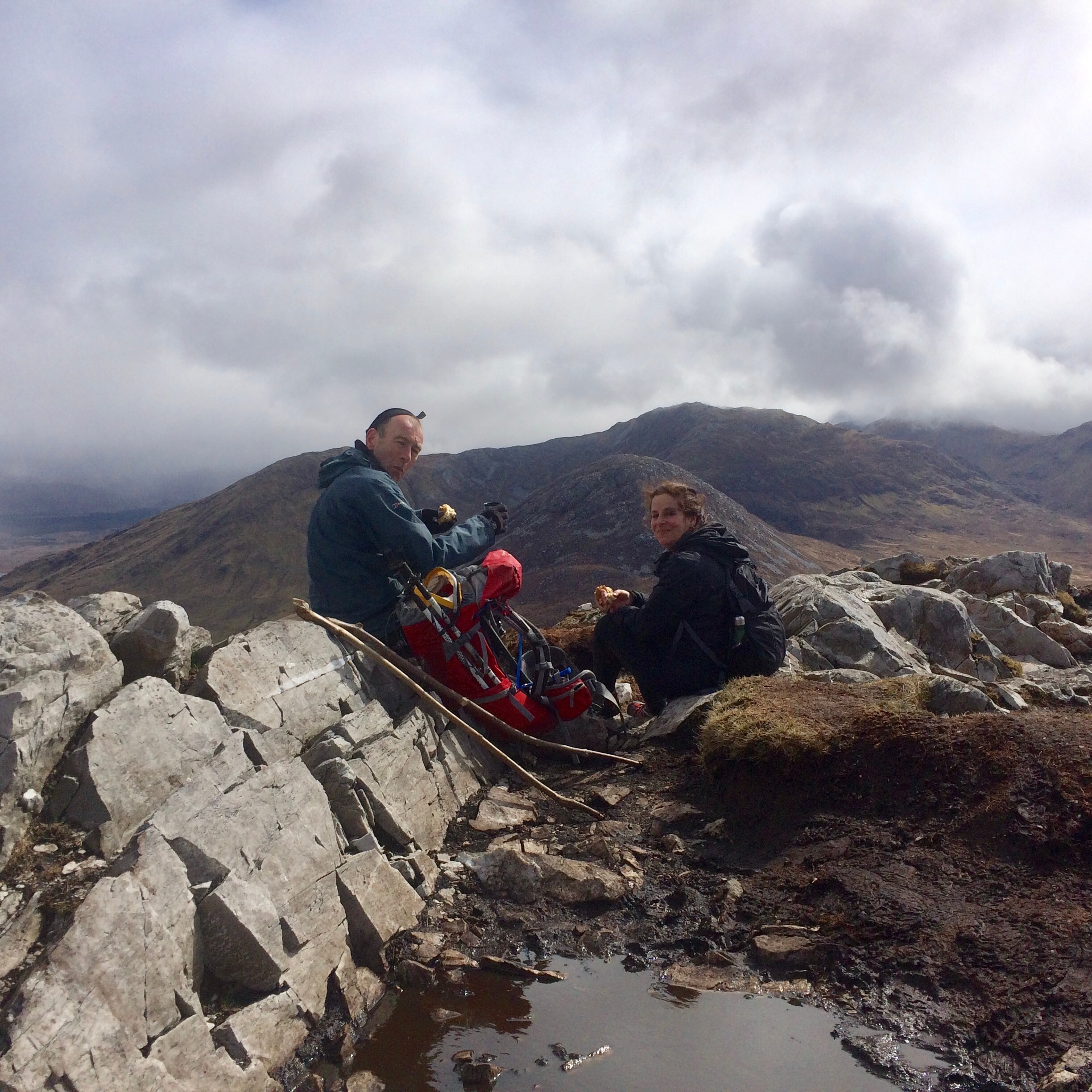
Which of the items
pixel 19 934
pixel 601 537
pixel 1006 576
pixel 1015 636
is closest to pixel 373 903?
pixel 19 934

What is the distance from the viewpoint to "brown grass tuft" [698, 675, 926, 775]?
7.25 meters

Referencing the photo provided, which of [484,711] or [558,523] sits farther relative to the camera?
[558,523]

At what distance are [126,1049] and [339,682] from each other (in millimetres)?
3800

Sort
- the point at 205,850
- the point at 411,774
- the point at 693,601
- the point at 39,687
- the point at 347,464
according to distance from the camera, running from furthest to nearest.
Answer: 1. the point at 693,601
2. the point at 347,464
3. the point at 411,774
4. the point at 39,687
5. the point at 205,850

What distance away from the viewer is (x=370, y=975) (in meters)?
5.10

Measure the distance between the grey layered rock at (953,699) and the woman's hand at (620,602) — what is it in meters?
3.52

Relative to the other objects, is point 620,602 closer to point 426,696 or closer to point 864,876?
point 426,696

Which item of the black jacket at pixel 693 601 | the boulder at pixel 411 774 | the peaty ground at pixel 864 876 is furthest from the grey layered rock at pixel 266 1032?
the black jacket at pixel 693 601

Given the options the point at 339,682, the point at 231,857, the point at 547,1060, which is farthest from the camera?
the point at 339,682

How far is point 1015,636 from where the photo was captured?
55.5 ft

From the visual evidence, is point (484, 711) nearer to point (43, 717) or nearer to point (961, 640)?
point (43, 717)

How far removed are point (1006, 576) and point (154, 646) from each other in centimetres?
2365

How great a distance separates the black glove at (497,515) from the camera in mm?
9180

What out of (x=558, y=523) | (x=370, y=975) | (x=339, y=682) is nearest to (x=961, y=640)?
(x=339, y=682)
